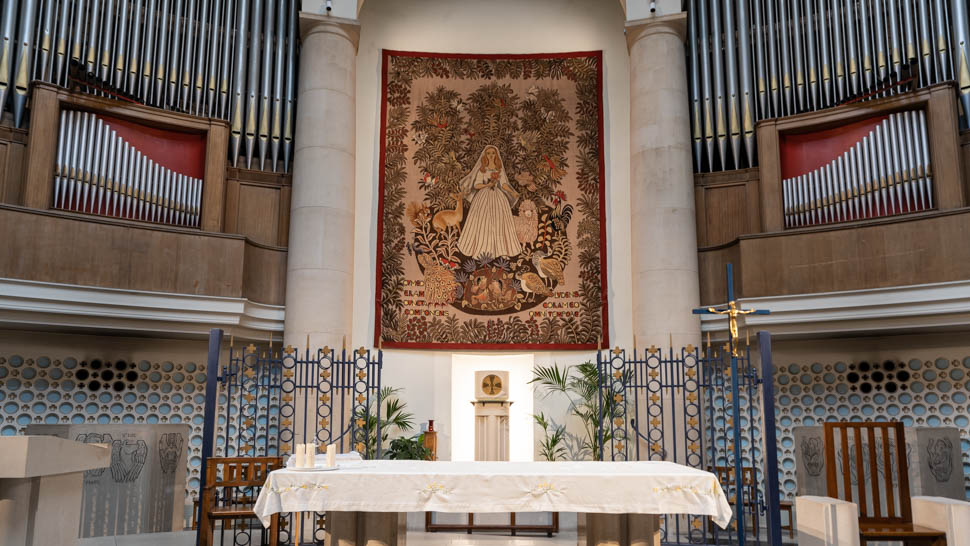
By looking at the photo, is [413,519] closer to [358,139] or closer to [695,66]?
[358,139]

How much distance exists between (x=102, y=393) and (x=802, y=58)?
10.1 meters

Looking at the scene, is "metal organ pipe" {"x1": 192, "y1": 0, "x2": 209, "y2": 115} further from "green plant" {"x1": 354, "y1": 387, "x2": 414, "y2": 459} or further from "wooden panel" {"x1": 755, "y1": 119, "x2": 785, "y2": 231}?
"wooden panel" {"x1": 755, "y1": 119, "x2": 785, "y2": 231}

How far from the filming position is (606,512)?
5680 mm

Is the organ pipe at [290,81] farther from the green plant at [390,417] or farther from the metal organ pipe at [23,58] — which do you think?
the green plant at [390,417]

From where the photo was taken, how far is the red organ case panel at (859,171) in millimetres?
9867

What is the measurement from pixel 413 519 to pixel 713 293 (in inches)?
194

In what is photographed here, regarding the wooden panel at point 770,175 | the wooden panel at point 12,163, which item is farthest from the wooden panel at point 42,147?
the wooden panel at point 770,175

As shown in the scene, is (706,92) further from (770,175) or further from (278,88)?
(278,88)

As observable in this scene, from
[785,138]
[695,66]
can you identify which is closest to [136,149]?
[695,66]

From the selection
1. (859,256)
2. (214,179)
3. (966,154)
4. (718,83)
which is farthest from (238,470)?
(966,154)

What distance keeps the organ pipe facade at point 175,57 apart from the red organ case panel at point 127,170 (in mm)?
479

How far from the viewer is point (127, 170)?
10.2 m

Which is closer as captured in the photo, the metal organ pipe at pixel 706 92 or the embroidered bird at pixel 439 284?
the metal organ pipe at pixel 706 92

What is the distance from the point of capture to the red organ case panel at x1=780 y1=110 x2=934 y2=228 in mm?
9867
